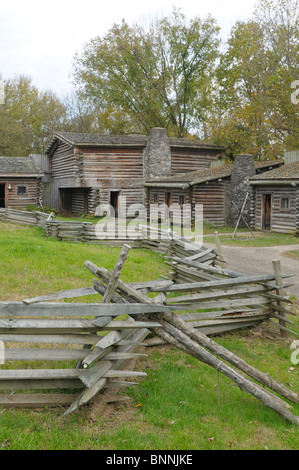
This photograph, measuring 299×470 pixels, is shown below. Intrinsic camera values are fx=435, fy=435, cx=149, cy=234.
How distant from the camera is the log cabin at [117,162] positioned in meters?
29.3

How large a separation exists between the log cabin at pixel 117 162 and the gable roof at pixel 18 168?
87.8 inches

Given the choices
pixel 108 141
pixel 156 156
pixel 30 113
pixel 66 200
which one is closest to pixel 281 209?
pixel 156 156

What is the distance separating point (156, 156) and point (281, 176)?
10.8 meters

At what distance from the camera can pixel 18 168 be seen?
30297mm

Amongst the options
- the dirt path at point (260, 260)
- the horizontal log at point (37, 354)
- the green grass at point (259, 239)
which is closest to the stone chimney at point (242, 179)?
the green grass at point (259, 239)

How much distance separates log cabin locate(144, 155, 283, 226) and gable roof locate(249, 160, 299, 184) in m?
1.28

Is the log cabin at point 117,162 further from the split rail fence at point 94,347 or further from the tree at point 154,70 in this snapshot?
the split rail fence at point 94,347

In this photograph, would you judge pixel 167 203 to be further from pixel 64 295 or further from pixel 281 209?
pixel 64 295

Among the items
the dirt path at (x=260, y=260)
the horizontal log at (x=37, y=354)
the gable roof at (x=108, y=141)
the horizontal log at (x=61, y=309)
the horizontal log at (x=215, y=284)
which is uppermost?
the gable roof at (x=108, y=141)

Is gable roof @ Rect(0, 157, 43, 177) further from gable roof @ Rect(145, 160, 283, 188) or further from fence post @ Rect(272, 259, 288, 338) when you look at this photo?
fence post @ Rect(272, 259, 288, 338)

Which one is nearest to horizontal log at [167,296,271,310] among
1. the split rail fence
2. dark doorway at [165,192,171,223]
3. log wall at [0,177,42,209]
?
the split rail fence

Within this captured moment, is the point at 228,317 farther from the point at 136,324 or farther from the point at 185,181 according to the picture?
the point at 185,181

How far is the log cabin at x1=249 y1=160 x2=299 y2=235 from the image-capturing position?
21625 mm

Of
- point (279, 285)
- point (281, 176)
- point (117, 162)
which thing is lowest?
point (279, 285)
